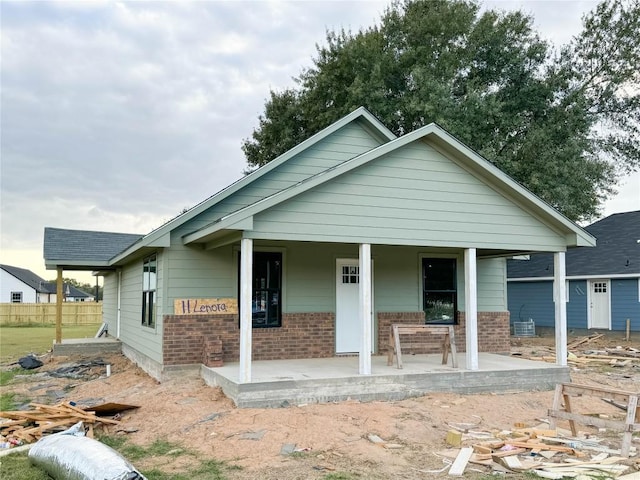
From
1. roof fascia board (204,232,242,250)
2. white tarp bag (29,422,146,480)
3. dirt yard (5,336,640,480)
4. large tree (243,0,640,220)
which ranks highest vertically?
large tree (243,0,640,220)

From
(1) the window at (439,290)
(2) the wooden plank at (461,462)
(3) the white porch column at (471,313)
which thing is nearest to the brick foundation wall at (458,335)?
(1) the window at (439,290)

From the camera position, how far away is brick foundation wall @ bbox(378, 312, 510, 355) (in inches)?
493

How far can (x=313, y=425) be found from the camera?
7.61 m

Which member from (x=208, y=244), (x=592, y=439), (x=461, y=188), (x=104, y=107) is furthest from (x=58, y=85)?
(x=592, y=439)

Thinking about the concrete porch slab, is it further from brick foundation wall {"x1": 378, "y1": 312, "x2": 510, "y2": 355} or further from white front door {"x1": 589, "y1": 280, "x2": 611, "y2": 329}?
white front door {"x1": 589, "y1": 280, "x2": 611, "y2": 329}

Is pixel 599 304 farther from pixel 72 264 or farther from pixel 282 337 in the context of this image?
pixel 72 264

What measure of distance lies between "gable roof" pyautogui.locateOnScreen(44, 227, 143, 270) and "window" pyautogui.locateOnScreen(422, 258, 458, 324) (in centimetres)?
826

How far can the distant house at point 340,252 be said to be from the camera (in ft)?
30.5

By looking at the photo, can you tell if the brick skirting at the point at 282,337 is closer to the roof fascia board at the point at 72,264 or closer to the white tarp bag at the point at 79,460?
the white tarp bag at the point at 79,460

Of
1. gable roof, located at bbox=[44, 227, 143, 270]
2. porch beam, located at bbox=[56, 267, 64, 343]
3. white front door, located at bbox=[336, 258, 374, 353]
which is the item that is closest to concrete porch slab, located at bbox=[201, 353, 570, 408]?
white front door, located at bbox=[336, 258, 374, 353]

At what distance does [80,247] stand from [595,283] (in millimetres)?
19602

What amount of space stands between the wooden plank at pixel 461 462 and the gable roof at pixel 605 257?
16.8m

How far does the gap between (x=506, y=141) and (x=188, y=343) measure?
1790 cm

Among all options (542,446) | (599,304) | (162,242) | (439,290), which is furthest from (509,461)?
(599,304)
